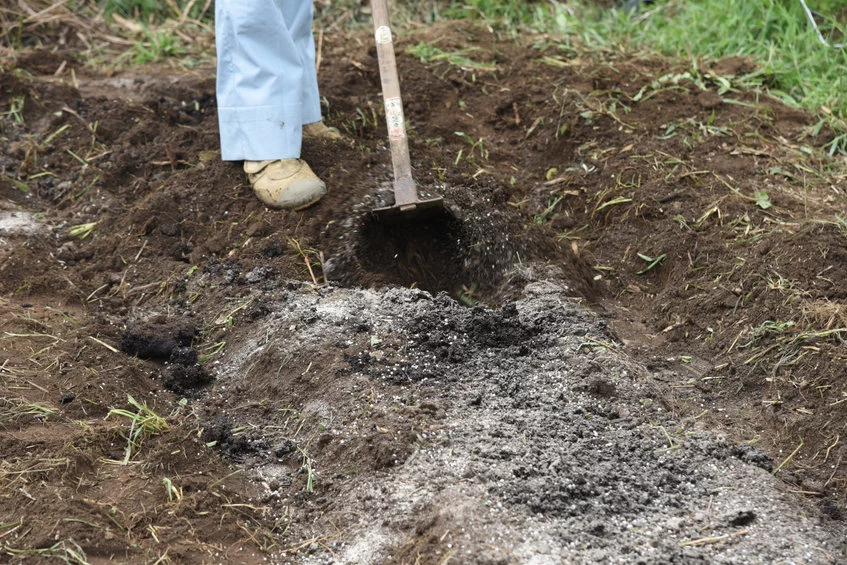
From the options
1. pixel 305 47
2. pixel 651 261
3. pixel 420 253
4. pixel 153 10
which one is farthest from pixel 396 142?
pixel 153 10

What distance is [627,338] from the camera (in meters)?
3.16

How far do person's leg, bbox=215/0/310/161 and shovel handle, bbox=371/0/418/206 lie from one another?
13.2 inches

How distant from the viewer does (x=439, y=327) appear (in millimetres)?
2949

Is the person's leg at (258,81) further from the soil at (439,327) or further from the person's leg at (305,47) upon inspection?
the soil at (439,327)

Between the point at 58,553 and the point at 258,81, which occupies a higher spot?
the point at 258,81

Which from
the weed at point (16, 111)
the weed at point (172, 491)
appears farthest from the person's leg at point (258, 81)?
the weed at point (172, 491)

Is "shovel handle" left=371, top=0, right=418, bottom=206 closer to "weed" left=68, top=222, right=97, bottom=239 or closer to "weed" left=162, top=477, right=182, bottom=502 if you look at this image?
"weed" left=68, top=222, right=97, bottom=239

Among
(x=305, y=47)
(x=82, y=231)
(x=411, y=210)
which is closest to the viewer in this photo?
(x=411, y=210)

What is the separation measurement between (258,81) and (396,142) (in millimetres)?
590

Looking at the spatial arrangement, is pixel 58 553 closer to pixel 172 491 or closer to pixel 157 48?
pixel 172 491

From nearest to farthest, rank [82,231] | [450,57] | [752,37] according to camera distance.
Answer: [82,231] < [450,57] < [752,37]

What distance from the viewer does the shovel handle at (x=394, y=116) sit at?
133 inches

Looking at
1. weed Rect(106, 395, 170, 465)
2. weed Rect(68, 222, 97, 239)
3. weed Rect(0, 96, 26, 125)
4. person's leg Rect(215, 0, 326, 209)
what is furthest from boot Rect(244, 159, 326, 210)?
weed Rect(0, 96, 26, 125)

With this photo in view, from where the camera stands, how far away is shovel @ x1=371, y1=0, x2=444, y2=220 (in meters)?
3.34
